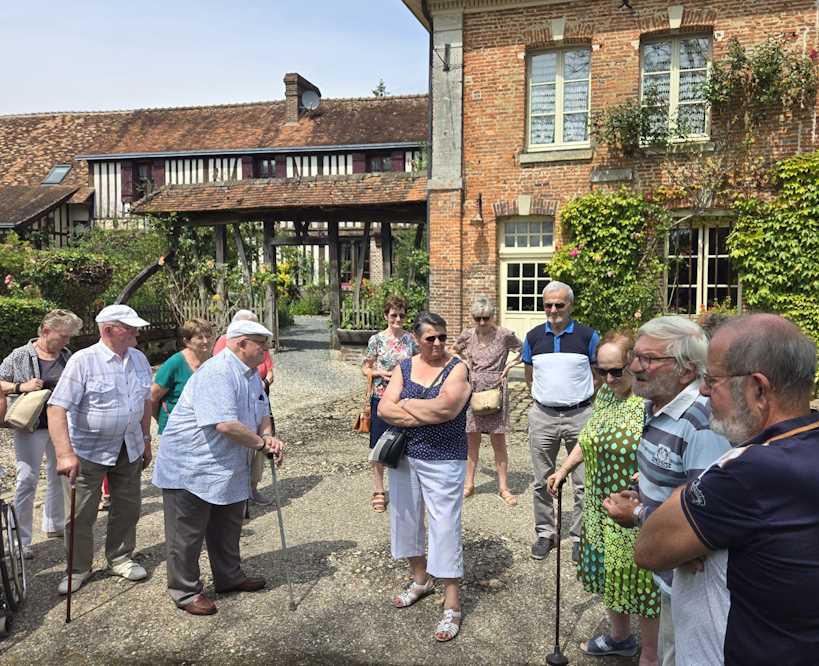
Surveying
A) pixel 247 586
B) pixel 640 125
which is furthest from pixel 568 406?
pixel 640 125

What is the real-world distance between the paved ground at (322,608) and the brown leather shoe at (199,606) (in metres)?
0.04

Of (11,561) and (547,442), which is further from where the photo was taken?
(547,442)

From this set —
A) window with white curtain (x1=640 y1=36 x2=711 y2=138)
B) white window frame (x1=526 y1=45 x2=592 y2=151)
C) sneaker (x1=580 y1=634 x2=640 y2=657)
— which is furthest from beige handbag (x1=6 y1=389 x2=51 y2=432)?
window with white curtain (x1=640 y1=36 x2=711 y2=138)

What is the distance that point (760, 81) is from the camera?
10445mm

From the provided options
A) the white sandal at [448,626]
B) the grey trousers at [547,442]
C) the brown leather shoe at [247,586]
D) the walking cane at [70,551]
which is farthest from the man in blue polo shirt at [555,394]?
the walking cane at [70,551]

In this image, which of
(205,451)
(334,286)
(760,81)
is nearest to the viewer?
(205,451)

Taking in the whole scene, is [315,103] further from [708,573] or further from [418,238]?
[708,573]

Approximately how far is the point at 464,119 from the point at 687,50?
3661mm

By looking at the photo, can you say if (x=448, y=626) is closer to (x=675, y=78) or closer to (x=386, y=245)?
(x=675, y=78)

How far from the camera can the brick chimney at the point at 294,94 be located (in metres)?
27.2

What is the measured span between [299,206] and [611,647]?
12660 millimetres

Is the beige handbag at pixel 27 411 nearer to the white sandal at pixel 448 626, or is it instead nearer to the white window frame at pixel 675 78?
the white sandal at pixel 448 626

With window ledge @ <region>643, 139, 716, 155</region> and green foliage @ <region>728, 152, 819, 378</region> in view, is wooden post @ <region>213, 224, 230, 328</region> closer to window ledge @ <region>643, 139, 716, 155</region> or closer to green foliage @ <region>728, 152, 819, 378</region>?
window ledge @ <region>643, 139, 716, 155</region>

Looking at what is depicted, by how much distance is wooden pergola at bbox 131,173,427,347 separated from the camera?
14719 mm
